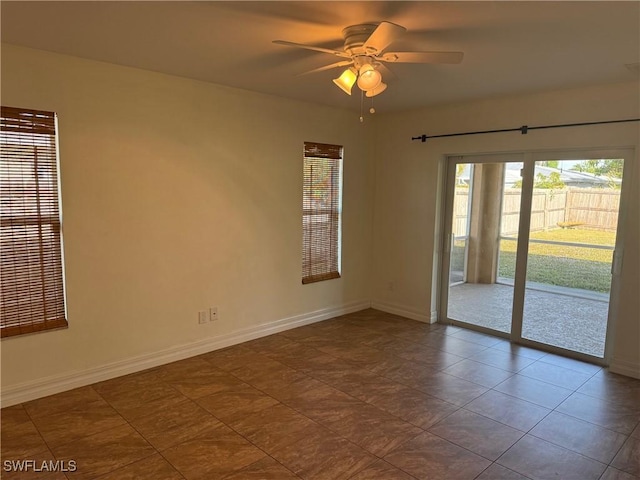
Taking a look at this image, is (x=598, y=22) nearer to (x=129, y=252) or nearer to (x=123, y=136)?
(x=123, y=136)

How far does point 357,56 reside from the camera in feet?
8.39

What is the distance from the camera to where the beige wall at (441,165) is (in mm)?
3678

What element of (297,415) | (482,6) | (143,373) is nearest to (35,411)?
(143,373)

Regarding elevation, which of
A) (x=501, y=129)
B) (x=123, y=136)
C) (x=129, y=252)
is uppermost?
(x=501, y=129)

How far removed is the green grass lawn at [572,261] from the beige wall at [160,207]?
2.40m

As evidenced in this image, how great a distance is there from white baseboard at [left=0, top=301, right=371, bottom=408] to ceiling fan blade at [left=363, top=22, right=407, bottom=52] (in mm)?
A: 3000

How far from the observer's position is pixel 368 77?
2535 millimetres

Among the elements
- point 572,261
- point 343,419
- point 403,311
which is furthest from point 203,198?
point 572,261

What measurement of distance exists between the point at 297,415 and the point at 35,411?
1.81m

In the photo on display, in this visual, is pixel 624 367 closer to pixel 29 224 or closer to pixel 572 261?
pixel 572 261

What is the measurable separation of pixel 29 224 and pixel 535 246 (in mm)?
4361

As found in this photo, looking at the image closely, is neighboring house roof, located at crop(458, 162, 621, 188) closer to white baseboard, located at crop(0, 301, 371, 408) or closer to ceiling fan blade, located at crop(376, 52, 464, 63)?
ceiling fan blade, located at crop(376, 52, 464, 63)

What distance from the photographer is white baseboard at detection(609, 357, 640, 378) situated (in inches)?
145

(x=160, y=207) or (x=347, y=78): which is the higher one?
(x=347, y=78)
